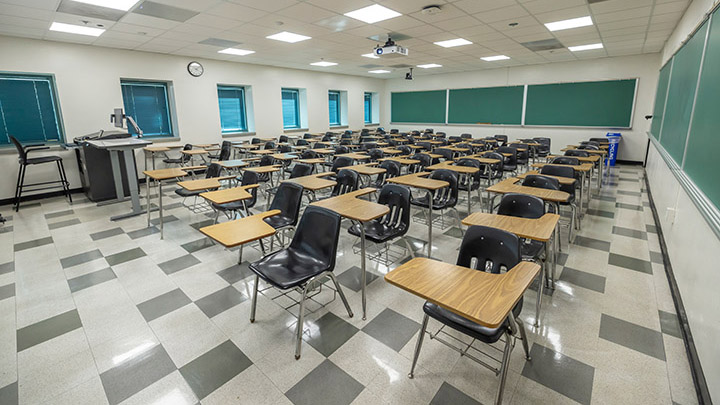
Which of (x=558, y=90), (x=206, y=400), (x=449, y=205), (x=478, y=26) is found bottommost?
(x=206, y=400)

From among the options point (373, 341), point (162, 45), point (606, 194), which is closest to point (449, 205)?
point (373, 341)

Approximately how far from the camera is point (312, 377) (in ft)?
Answer: 6.73

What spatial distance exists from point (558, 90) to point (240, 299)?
11345mm

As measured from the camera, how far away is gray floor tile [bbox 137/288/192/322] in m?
2.73

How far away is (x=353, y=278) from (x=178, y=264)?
6.32ft

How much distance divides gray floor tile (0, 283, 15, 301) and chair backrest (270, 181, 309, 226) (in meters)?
2.48

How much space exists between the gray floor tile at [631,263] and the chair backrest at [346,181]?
117 inches

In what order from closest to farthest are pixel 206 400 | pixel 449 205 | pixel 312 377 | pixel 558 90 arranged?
1. pixel 206 400
2. pixel 312 377
3. pixel 449 205
4. pixel 558 90

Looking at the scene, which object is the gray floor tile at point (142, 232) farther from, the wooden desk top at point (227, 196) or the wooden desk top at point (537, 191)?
the wooden desk top at point (537, 191)

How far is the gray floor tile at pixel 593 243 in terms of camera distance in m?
3.91

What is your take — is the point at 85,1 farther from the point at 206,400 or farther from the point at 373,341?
the point at 373,341

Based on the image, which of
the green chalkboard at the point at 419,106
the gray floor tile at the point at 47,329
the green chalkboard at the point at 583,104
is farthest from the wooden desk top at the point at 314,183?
the green chalkboard at the point at 419,106

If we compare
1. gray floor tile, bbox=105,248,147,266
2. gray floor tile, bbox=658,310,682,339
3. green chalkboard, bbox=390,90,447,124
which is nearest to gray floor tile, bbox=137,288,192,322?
gray floor tile, bbox=105,248,147,266

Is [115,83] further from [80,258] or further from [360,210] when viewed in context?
[360,210]
